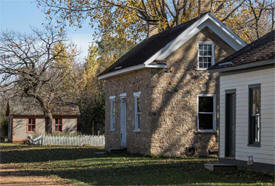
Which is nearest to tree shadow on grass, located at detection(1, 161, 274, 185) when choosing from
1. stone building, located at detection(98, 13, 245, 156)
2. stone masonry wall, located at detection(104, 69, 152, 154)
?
stone building, located at detection(98, 13, 245, 156)

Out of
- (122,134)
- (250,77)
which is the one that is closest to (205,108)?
(122,134)

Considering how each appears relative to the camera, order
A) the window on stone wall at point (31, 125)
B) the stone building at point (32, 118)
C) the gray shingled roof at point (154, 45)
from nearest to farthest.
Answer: the gray shingled roof at point (154, 45), the stone building at point (32, 118), the window on stone wall at point (31, 125)

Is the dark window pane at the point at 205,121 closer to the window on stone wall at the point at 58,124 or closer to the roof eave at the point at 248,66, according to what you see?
the roof eave at the point at 248,66

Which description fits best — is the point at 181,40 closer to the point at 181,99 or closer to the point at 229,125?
the point at 181,99

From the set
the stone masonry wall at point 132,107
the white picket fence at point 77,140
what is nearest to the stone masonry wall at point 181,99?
the stone masonry wall at point 132,107

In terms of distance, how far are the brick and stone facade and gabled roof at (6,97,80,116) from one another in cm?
2607

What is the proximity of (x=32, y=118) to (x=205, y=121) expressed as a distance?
2991 centimetres

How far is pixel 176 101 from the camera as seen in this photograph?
25.7 meters

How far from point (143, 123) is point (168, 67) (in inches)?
124

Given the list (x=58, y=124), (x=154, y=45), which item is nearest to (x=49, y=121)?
(x=58, y=124)

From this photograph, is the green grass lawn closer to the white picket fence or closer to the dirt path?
the dirt path

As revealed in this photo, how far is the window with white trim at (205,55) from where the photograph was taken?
26203 mm

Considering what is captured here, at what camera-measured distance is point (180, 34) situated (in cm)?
2536

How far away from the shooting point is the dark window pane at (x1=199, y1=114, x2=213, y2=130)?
26.2m
